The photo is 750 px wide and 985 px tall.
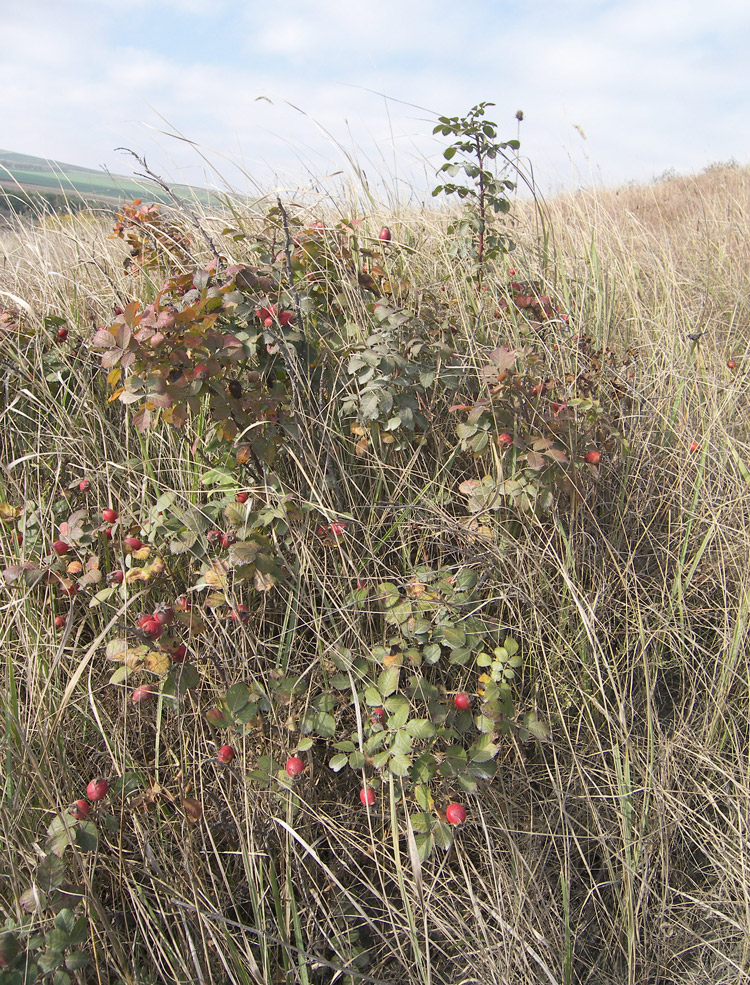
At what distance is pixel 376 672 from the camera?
4.48 ft

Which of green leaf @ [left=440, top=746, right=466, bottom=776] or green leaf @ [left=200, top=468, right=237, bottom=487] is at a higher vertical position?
green leaf @ [left=200, top=468, right=237, bottom=487]

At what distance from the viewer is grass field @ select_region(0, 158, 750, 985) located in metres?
1.21

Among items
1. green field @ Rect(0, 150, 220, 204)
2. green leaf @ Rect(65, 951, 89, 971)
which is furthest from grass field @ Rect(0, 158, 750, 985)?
green field @ Rect(0, 150, 220, 204)

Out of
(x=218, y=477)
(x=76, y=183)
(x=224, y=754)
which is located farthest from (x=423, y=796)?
(x=76, y=183)

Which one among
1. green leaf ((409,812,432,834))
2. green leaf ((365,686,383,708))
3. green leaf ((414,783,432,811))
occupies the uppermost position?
green leaf ((365,686,383,708))

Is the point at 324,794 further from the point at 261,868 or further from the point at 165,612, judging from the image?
the point at 165,612

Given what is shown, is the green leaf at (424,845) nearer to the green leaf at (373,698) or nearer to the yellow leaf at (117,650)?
the green leaf at (373,698)

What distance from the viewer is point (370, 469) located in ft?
5.52

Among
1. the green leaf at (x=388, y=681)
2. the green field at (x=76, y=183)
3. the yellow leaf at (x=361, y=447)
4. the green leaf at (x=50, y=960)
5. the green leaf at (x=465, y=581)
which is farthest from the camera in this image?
the green field at (x=76, y=183)

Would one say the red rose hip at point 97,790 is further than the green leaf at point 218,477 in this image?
No

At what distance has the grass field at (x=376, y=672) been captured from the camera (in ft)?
3.98

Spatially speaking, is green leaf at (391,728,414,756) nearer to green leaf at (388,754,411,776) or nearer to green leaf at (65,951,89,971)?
green leaf at (388,754,411,776)

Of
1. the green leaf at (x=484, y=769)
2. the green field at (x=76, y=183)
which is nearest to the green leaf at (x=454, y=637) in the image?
the green leaf at (x=484, y=769)

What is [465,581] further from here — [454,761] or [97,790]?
[97,790]
